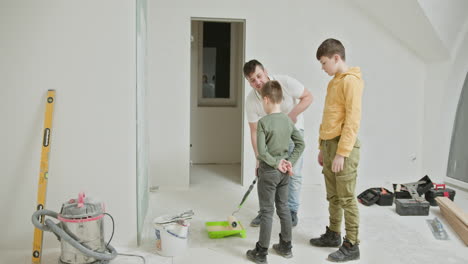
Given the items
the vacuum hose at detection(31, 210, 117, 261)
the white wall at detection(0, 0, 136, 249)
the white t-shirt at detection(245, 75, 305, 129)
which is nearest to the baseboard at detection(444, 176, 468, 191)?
the white t-shirt at detection(245, 75, 305, 129)

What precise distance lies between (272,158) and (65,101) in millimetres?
1296

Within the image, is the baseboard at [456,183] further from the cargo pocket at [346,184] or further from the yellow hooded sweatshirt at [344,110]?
the yellow hooded sweatshirt at [344,110]

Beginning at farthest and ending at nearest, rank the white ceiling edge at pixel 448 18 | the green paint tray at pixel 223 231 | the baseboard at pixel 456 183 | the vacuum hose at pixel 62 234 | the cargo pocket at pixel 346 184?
the baseboard at pixel 456 183 < the white ceiling edge at pixel 448 18 < the green paint tray at pixel 223 231 < the cargo pocket at pixel 346 184 < the vacuum hose at pixel 62 234

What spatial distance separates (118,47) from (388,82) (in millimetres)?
3096

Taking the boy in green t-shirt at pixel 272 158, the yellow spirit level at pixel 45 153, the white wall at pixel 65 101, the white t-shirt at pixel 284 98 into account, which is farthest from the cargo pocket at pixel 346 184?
the yellow spirit level at pixel 45 153

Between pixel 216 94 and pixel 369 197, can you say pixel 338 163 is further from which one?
pixel 216 94

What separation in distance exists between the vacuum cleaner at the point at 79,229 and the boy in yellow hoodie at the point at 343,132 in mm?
1341

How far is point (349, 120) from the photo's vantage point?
7.51 feet

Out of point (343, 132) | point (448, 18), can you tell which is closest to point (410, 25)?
point (448, 18)

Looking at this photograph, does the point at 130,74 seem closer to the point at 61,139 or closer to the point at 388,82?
the point at 61,139

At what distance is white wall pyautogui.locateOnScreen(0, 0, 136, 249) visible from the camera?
2465 millimetres

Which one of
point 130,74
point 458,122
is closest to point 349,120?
point 130,74

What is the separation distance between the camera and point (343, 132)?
2.31 meters

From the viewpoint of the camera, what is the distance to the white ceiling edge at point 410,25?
12.7 ft
